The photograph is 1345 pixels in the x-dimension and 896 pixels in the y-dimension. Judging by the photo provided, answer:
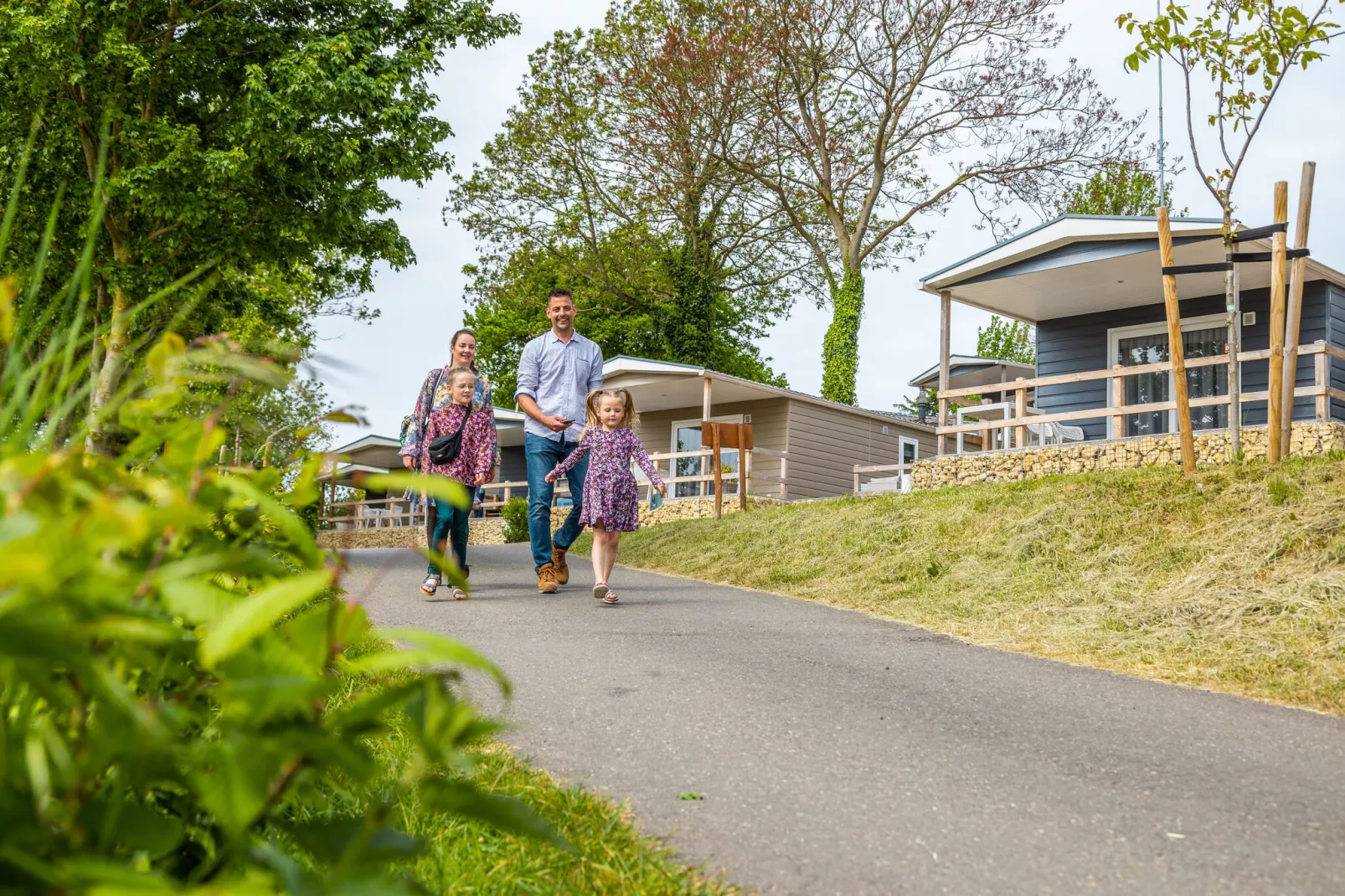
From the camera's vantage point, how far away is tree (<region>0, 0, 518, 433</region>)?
1334cm

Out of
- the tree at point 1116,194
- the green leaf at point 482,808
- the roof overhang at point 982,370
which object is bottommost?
the green leaf at point 482,808

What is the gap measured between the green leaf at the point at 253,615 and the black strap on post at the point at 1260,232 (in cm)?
1016

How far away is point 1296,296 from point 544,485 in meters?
6.68

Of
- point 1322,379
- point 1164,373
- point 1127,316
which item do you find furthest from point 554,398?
point 1164,373

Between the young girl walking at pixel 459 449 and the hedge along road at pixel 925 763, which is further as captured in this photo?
the young girl walking at pixel 459 449

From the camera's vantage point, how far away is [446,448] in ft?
24.2

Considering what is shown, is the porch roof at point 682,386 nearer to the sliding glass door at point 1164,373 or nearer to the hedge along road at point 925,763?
the sliding glass door at point 1164,373

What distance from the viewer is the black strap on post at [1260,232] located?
9094 mm

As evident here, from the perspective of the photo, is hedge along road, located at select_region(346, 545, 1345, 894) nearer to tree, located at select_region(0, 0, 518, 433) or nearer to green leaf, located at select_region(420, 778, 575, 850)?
green leaf, located at select_region(420, 778, 575, 850)

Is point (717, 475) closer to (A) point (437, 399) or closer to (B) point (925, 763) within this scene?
(A) point (437, 399)

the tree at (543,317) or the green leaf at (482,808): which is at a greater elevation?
the tree at (543,317)

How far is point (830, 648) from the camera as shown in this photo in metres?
5.54

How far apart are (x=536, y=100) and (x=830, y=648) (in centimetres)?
2824

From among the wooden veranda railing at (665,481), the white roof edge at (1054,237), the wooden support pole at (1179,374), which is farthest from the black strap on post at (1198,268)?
the wooden veranda railing at (665,481)
